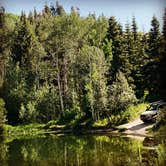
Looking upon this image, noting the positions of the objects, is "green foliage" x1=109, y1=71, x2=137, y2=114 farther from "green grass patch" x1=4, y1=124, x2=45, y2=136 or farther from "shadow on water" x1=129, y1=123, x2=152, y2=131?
"green grass patch" x1=4, y1=124, x2=45, y2=136

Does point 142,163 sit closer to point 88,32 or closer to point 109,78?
point 109,78

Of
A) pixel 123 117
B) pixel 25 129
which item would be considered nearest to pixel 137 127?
pixel 123 117

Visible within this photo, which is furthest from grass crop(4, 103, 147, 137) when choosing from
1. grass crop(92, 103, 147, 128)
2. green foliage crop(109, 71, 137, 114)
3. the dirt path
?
the dirt path

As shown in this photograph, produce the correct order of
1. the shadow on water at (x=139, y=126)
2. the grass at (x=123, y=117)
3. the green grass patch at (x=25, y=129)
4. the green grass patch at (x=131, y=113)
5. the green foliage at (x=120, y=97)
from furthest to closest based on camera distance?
the green grass patch at (x=25, y=129)
the green foliage at (x=120, y=97)
the grass at (x=123, y=117)
the green grass patch at (x=131, y=113)
the shadow on water at (x=139, y=126)

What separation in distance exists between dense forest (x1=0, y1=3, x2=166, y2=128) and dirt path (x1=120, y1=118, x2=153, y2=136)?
148 inches

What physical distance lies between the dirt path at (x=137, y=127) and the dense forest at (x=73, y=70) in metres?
3.77

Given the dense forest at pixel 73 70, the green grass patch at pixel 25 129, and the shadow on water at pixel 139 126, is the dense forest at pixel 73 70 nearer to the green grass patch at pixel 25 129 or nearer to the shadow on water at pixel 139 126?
the green grass patch at pixel 25 129

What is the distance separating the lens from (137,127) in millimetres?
42750

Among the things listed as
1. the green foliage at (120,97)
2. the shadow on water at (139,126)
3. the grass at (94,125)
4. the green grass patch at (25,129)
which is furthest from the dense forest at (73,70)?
the shadow on water at (139,126)

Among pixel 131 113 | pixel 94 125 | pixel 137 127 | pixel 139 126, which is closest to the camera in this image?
pixel 137 127

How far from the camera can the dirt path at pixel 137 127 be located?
1563 inches

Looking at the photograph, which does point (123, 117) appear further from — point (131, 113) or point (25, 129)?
point (25, 129)

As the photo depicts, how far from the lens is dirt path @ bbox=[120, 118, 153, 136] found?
3969cm

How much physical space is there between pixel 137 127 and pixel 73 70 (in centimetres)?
2489
